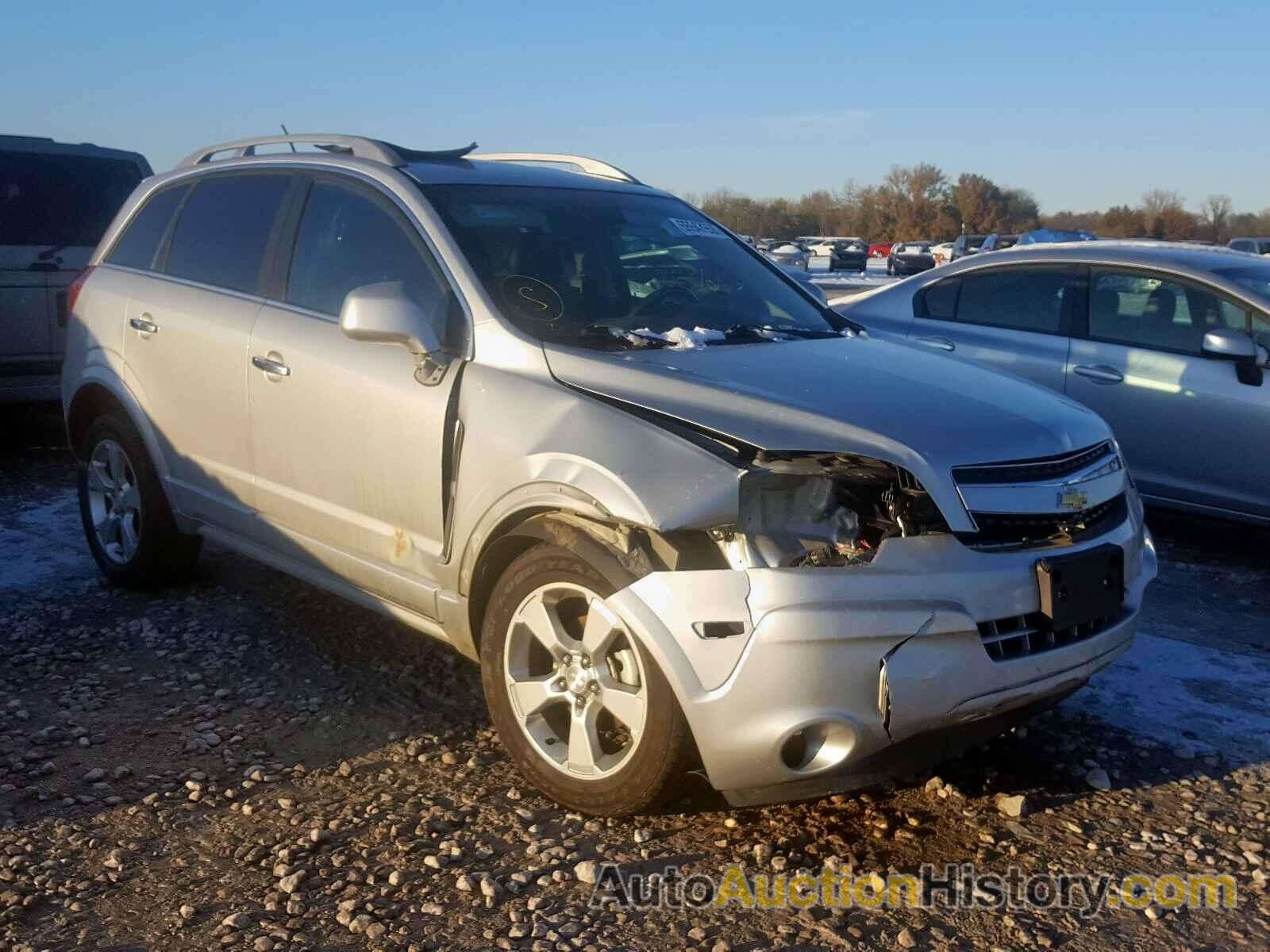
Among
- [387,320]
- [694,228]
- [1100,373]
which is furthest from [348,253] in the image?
[1100,373]

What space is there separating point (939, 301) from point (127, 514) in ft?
15.0

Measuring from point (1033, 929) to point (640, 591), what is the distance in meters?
1.23

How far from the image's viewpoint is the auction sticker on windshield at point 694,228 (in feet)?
15.8

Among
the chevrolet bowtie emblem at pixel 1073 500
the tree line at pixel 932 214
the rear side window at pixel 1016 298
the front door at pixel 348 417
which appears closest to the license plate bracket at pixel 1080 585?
the chevrolet bowtie emblem at pixel 1073 500

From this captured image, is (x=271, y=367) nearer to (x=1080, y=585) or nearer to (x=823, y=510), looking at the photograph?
(x=823, y=510)

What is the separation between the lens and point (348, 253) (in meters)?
4.40

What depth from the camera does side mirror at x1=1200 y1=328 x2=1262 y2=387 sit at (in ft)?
19.1

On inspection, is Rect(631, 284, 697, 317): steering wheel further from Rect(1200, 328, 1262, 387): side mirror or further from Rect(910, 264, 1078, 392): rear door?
Rect(1200, 328, 1262, 387): side mirror

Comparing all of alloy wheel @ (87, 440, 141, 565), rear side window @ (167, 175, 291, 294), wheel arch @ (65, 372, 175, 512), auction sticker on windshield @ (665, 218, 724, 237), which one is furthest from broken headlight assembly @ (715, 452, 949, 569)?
alloy wheel @ (87, 440, 141, 565)

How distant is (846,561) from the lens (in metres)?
3.11

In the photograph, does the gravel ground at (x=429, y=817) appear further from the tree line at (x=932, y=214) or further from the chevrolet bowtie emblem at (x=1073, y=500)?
the tree line at (x=932, y=214)

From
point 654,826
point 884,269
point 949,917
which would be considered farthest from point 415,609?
point 884,269

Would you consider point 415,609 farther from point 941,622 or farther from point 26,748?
point 941,622

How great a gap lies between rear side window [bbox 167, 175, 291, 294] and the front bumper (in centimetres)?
246
